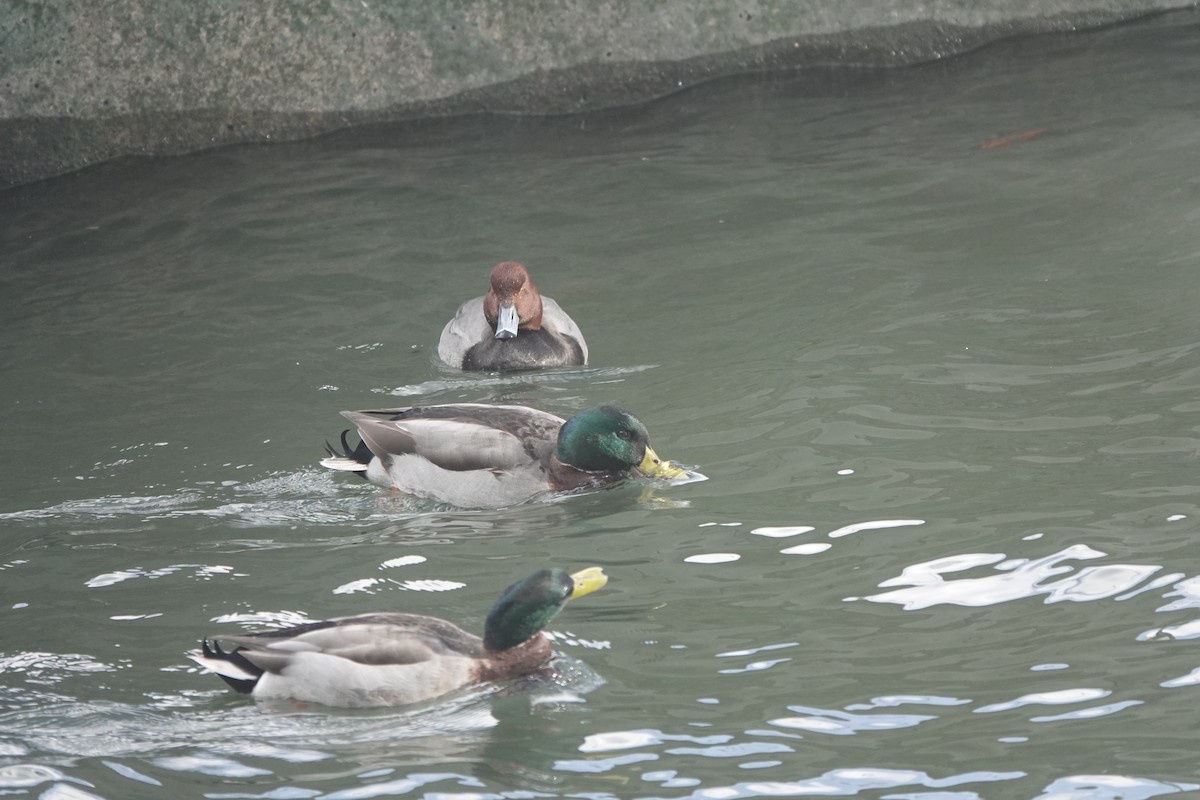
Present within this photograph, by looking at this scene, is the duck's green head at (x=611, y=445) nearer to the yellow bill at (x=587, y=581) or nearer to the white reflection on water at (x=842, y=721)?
the yellow bill at (x=587, y=581)

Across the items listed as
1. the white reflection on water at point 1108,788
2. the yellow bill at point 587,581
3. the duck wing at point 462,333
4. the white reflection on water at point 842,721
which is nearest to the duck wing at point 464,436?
the duck wing at point 462,333

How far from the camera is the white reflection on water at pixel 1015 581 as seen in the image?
17.3 ft

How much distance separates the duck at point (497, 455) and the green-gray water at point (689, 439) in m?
0.17

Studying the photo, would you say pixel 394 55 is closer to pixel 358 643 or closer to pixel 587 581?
pixel 587 581

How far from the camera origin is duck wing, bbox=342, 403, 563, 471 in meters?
6.99

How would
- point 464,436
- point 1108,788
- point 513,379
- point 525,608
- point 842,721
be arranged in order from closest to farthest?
point 1108,788 → point 842,721 → point 525,608 → point 464,436 → point 513,379

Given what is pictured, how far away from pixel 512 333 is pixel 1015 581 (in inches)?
151

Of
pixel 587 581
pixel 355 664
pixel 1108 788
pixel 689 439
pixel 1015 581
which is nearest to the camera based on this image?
pixel 1108 788

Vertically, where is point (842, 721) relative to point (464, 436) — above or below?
below

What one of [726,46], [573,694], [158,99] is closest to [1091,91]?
[726,46]

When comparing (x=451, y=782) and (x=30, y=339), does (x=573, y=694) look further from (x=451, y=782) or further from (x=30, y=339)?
(x=30, y=339)

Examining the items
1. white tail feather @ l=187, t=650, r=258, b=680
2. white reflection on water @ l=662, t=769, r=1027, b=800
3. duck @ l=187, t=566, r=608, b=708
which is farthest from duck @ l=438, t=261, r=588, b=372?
white reflection on water @ l=662, t=769, r=1027, b=800

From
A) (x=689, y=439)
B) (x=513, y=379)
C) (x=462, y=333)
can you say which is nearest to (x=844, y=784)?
(x=689, y=439)

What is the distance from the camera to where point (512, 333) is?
28.2 ft
